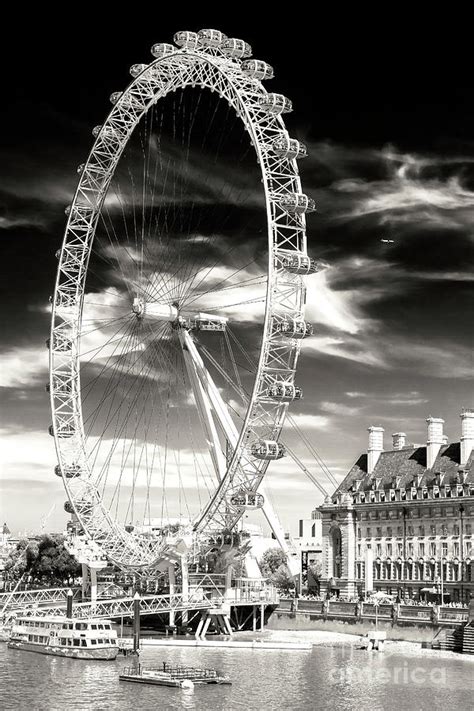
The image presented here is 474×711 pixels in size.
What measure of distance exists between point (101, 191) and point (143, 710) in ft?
151

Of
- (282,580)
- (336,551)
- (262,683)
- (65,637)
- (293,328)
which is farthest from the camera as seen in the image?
(282,580)

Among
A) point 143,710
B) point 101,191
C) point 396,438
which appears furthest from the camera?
point 396,438

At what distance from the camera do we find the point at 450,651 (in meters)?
76.2

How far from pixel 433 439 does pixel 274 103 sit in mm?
40158

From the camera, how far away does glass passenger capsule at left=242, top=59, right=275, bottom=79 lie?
80125 millimetres

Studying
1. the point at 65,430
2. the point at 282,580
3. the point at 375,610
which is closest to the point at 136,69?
the point at 65,430

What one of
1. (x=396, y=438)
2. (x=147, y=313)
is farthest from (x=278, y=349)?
(x=396, y=438)

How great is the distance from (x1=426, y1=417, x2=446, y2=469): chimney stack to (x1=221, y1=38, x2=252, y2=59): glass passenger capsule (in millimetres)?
40627

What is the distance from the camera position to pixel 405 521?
106 meters

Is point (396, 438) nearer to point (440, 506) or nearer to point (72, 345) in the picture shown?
point (440, 506)

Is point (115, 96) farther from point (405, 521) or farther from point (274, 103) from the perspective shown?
point (405, 521)

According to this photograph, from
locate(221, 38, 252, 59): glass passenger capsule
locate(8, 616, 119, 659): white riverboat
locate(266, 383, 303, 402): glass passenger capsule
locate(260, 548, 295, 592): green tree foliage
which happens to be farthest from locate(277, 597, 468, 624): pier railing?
locate(221, 38, 252, 59): glass passenger capsule

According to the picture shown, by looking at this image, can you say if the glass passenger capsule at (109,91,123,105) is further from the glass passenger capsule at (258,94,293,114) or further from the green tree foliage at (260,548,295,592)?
the green tree foliage at (260,548,295,592)

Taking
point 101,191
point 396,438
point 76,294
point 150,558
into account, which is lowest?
point 150,558
